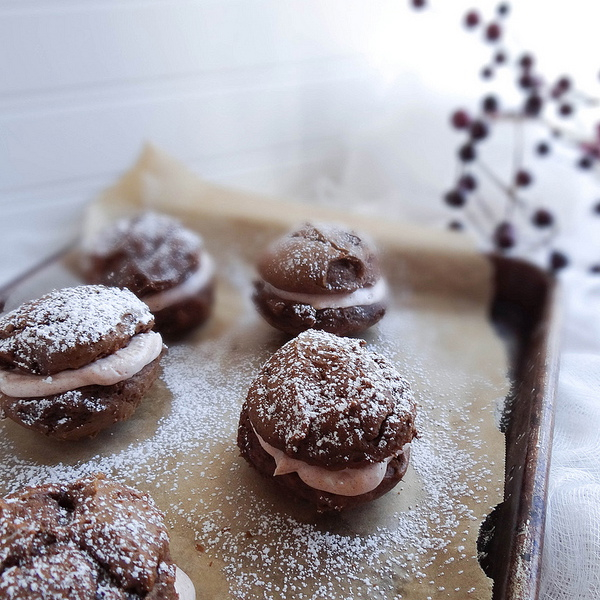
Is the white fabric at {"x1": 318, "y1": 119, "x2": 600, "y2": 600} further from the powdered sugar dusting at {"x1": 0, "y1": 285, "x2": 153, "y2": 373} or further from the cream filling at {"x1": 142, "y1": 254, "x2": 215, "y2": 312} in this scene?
the powdered sugar dusting at {"x1": 0, "y1": 285, "x2": 153, "y2": 373}

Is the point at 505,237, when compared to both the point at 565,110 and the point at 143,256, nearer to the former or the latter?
the point at 565,110

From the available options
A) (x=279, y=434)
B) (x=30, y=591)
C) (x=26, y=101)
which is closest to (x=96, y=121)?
(x=26, y=101)

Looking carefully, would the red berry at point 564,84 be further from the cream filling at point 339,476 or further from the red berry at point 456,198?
the cream filling at point 339,476

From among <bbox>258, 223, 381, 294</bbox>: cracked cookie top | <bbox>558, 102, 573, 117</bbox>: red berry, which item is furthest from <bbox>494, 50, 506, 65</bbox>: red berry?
<bbox>258, 223, 381, 294</bbox>: cracked cookie top

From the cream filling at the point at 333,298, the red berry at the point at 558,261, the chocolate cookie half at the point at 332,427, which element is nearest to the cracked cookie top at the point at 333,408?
the chocolate cookie half at the point at 332,427

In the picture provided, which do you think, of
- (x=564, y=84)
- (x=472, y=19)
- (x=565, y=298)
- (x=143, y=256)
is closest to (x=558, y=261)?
(x=565, y=298)
